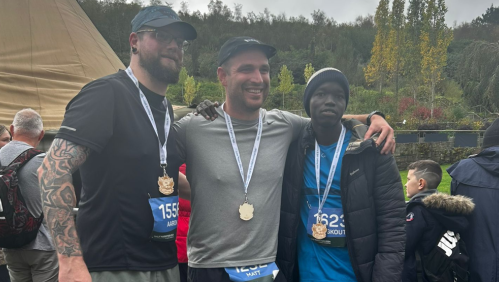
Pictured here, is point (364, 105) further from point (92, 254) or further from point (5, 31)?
point (92, 254)

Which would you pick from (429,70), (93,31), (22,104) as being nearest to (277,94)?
(429,70)

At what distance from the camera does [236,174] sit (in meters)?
2.24

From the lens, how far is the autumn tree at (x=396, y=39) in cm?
3425

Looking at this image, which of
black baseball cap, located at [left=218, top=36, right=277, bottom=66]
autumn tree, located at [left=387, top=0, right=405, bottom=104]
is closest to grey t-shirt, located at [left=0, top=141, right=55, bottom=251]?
black baseball cap, located at [left=218, top=36, right=277, bottom=66]

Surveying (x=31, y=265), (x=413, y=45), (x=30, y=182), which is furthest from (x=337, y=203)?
(x=413, y=45)

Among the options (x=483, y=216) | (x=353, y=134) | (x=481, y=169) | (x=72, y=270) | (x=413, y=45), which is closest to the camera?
(x=72, y=270)

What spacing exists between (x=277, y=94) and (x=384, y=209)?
1400 inches

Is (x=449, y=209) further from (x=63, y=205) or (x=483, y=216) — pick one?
(x=63, y=205)

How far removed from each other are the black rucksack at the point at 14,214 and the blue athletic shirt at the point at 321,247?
2.55 m

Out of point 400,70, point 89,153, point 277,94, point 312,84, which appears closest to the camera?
point 89,153

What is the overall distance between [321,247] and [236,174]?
2.12 ft

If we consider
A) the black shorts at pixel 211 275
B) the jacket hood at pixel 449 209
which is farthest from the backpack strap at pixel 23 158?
the jacket hood at pixel 449 209

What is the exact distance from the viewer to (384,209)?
2.23 metres

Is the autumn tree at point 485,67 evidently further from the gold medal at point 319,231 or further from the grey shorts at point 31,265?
the grey shorts at point 31,265
